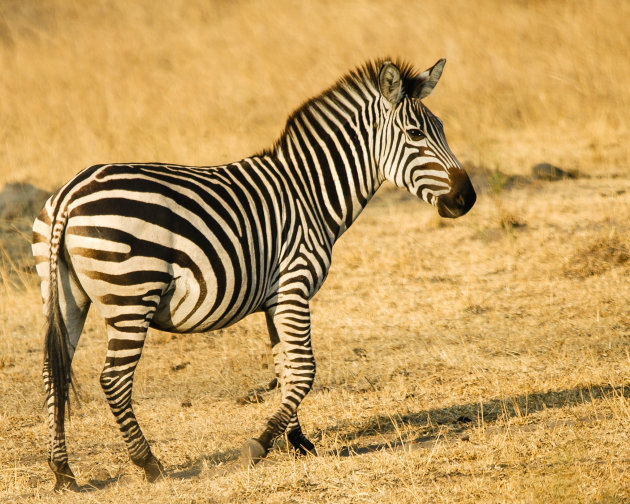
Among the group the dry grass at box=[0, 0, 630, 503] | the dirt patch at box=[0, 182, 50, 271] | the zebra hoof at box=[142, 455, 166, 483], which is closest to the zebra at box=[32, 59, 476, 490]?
the zebra hoof at box=[142, 455, 166, 483]

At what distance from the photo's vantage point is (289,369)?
5156 millimetres

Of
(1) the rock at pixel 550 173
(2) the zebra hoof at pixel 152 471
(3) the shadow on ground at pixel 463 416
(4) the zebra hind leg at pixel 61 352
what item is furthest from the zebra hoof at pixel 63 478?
(1) the rock at pixel 550 173

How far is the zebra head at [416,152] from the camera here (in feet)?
17.5

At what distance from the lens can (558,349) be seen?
22.5 ft

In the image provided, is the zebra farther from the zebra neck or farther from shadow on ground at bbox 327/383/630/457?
shadow on ground at bbox 327/383/630/457

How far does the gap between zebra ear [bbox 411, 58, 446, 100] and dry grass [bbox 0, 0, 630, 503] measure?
2161 millimetres

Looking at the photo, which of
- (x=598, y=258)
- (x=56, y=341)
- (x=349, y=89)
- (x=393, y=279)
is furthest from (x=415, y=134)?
(x=598, y=258)

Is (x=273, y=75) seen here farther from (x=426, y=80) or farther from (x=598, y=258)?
(x=426, y=80)

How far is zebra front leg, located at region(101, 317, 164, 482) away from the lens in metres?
4.58

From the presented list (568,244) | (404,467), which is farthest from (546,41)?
(404,467)

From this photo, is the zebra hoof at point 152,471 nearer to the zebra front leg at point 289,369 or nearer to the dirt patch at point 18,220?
the zebra front leg at point 289,369

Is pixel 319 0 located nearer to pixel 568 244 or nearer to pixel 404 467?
pixel 568 244

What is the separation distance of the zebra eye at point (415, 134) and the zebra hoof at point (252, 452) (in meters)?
2.08

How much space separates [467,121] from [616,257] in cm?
476
